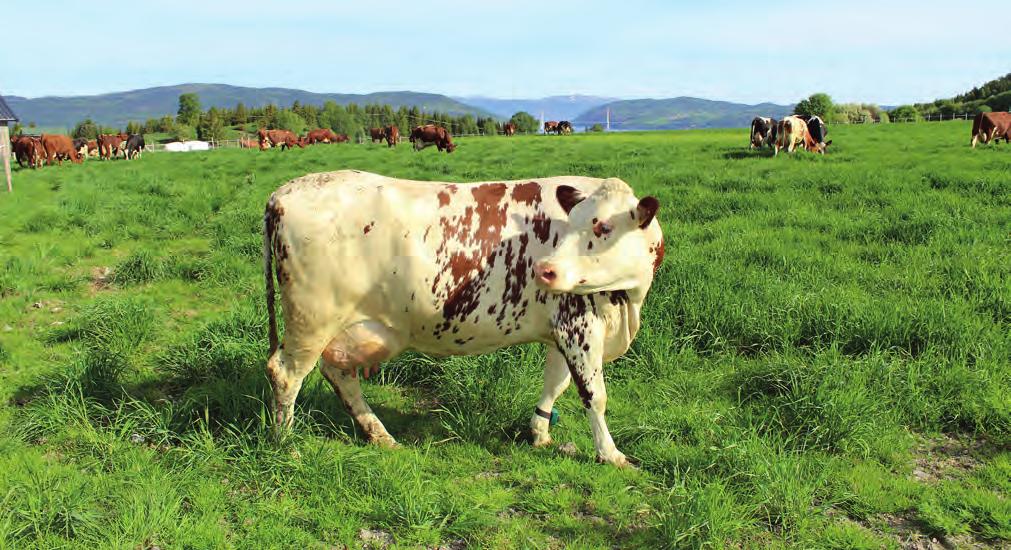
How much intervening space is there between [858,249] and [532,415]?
18.6 feet

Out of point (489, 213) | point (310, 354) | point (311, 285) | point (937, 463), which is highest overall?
point (489, 213)

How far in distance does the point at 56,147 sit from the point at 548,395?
33626 mm

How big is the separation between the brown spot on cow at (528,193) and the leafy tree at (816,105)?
84542mm

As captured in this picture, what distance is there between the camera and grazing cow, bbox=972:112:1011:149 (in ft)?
62.6

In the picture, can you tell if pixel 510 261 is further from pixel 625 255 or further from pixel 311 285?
pixel 311 285

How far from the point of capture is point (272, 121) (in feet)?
401

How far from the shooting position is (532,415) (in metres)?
4.60

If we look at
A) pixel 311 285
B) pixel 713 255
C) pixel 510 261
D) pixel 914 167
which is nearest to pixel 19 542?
pixel 311 285

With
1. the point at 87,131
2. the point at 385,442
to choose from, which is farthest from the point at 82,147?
the point at 87,131

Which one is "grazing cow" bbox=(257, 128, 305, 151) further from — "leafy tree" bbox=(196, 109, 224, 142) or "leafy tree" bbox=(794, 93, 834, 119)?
"leafy tree" bbox=(196, 109, 224, 142)

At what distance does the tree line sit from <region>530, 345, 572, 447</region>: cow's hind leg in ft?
326

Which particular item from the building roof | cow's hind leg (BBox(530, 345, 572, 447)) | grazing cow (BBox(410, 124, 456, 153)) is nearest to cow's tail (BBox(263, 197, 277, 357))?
cow's hind leg (BBox(530, 345, 572, 447))

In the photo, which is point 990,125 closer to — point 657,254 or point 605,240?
point 657,254

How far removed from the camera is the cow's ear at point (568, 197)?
11.9 ft
